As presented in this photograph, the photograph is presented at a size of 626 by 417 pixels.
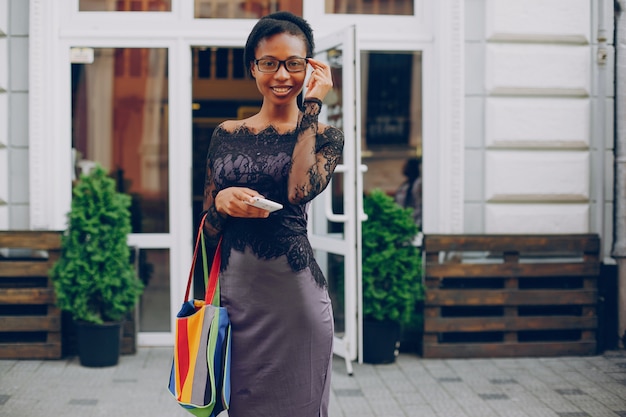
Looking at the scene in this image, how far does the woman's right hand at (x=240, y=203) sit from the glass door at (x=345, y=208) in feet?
Answer: 9.95

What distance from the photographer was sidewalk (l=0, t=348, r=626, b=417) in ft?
16.0

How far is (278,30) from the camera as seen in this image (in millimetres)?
2719

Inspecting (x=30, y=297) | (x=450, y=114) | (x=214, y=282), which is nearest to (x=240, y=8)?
(x=450, y=114)

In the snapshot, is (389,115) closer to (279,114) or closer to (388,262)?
(388,262)

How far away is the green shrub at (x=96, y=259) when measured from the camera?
5715 mm

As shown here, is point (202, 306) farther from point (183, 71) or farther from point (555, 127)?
point (555, 127)

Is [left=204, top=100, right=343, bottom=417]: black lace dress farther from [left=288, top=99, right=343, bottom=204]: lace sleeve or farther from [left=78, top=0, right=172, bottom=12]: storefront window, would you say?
[left=78, top=0, right=172, bottom=12]: storefront window

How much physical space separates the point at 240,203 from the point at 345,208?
317 cm

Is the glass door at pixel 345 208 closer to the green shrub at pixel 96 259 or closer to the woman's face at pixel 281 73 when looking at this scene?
the green shrub at pixel 96 259

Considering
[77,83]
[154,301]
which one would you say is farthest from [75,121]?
[154,301]

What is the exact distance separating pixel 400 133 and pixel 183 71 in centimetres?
181

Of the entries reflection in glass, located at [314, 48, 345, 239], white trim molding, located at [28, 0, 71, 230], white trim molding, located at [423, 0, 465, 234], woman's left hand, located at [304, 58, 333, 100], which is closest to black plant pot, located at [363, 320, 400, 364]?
reflection in glass, located at [314, 48, 345, 239]

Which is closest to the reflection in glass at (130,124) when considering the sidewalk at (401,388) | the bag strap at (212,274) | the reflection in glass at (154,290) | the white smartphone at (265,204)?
the reflection in glass at (154,290)

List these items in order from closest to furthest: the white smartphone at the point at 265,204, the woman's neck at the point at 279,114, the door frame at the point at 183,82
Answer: the white smartphone at the point at 265,204, the woman's neck at the point at 279,114, the door frame at the point at 183,82
